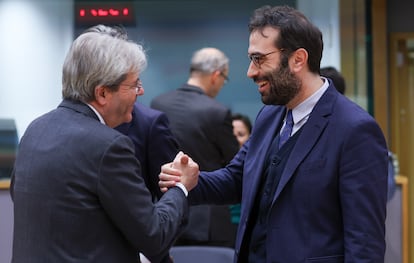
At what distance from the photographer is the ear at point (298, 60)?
218 cm

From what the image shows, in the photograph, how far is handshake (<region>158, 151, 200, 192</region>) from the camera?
2.18 m

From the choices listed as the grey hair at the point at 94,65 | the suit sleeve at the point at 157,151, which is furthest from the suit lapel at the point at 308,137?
the suit sleeve at the point at 157,151

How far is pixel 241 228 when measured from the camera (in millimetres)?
2289

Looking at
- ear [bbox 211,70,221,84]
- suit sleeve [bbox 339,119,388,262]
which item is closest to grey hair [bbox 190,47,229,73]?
ear [bbox 211,70,221,84]

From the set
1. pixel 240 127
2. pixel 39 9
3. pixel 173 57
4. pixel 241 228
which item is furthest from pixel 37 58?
pixel 241 228

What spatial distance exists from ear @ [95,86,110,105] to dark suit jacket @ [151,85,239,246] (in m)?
1.79

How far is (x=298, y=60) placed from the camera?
2.19 m

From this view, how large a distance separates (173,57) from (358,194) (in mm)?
4083

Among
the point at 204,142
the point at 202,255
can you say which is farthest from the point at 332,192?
the point at 204,142

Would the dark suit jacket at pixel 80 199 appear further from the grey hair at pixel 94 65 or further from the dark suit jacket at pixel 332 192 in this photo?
the dark suit jacket at pixel 332 192

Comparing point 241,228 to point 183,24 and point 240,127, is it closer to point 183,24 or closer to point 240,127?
point 240,127

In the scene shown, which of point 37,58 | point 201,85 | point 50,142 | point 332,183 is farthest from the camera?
point 37,58

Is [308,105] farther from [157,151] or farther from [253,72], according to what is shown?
[157,151]

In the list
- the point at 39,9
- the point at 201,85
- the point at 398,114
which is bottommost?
the point at 398,114
